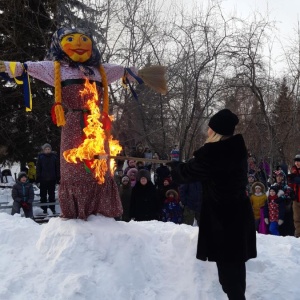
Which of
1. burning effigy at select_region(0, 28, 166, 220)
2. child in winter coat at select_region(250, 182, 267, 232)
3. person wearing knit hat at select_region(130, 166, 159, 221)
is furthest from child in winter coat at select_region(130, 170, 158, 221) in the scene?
burning effigy at select_region(0, 28, 166, 220)

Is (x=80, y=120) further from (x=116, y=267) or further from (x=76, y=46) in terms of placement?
(x=116, y=267)

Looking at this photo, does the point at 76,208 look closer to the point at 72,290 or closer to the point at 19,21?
the point at 72,290

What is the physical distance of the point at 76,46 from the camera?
4562 millimetres

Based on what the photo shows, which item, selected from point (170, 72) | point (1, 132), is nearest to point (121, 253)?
point (170, 72)

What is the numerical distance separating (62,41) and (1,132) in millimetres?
9865

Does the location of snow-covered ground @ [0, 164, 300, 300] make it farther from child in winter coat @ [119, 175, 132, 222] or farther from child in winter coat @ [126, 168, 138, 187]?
child in winter coat @ [126, 168, 138, 187]

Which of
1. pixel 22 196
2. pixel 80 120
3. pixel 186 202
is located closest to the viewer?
pixel 80 120

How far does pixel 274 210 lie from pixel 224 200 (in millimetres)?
4252

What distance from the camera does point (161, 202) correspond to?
768cm

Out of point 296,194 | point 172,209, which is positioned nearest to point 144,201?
point 172,209

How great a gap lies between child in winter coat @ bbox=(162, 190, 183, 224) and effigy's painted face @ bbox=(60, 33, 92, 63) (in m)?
3.63

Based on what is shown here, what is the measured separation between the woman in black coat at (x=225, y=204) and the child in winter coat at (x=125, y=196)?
4.49 m

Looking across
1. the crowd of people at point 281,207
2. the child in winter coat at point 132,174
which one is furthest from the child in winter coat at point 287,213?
the child in winter coat at point 132,174

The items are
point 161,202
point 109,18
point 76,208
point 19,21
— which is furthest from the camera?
point 19,21
